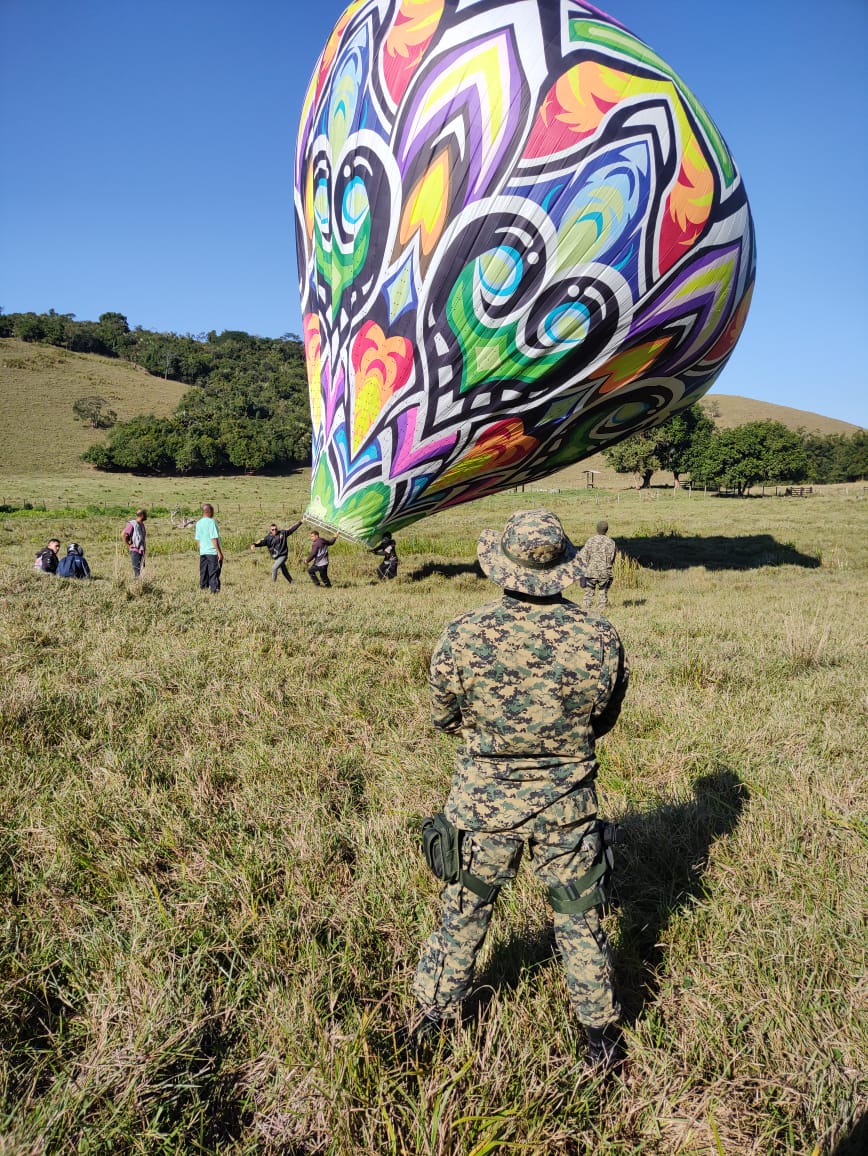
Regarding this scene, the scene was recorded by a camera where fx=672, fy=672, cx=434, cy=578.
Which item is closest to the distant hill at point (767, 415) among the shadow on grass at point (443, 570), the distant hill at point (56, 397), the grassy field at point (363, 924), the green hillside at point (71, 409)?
the green hillside at point (71, 409)

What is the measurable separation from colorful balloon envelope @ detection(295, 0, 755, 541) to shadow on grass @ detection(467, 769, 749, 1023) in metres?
5.11

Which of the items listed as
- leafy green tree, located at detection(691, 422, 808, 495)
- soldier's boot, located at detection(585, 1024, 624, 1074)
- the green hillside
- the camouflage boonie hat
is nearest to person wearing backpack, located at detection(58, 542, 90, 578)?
the camouflage boonie hat

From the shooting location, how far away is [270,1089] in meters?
2.28

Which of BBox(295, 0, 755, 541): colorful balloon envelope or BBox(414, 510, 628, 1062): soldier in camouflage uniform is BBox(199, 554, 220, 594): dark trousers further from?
BBox(414, 510, 628, 1062): soldier in camouflage uniform

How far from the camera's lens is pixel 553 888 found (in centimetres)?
252

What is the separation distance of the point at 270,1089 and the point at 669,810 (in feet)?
8.36

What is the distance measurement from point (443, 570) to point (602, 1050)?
45.0ft

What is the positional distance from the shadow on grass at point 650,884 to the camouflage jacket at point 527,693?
2.57 feet

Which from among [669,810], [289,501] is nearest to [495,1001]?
[669,810]

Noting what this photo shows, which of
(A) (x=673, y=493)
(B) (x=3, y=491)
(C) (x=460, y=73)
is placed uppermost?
(C) (x=460, y=73)

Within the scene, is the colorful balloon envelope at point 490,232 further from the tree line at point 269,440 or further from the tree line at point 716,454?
the tree line at point 716,454

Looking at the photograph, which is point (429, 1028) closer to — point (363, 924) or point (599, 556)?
point (363, 924)

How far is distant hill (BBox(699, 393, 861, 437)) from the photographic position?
110019 mm

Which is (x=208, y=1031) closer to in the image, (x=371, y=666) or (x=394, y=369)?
(x=371, y=666)
